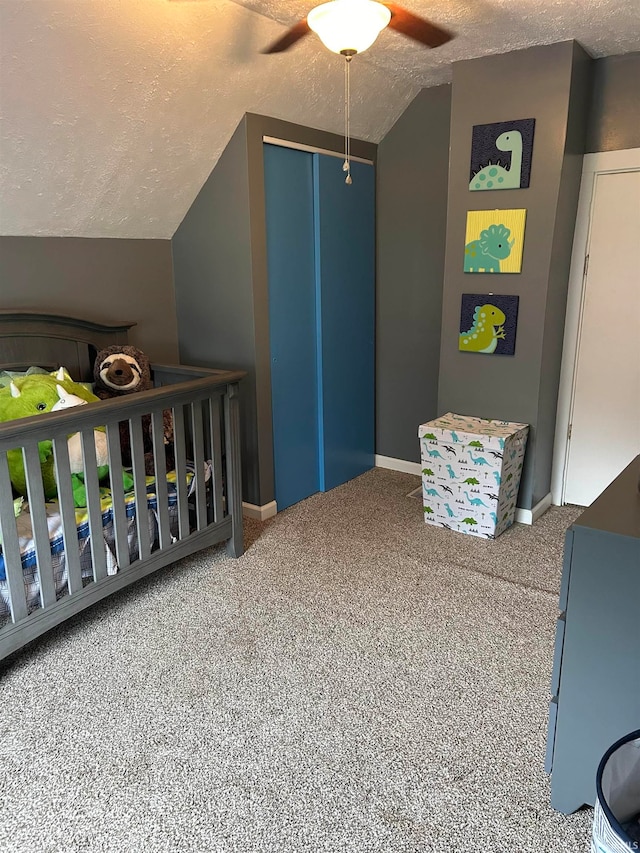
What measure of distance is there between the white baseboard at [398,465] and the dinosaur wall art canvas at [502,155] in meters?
1.67

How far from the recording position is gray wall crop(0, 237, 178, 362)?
272cm

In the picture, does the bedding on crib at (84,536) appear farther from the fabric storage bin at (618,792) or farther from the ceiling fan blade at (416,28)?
A: the ceiling fan blade at (416,28)

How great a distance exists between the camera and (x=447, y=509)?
3.11 m

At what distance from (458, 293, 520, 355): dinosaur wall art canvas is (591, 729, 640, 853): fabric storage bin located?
207 cm

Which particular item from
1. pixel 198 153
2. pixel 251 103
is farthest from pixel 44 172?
pixel 251 103

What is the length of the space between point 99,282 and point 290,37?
1460 millimetres

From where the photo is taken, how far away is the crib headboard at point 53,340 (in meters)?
2.69

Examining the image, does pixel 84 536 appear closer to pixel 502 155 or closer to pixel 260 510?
pixel 260 510

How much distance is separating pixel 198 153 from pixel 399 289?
141 cm

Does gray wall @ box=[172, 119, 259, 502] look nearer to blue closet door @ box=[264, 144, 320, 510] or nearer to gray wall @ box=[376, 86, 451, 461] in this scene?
blue closet door @ box=[264, 144, 320, 510]

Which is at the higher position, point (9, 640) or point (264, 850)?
point (9, 640)

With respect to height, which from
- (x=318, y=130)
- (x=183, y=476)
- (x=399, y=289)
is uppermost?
(x=318, y=130)

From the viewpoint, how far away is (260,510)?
3.25 meters

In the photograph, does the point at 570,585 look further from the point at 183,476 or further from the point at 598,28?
the point at 598,28
